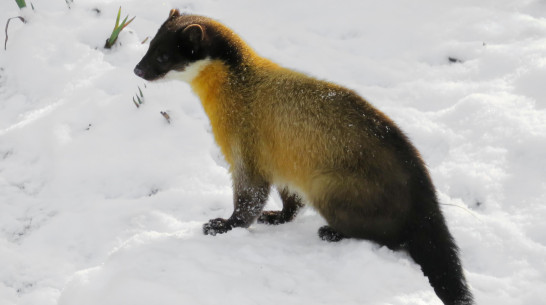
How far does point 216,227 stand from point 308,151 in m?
0.86

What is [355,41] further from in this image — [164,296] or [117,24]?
[164,296]

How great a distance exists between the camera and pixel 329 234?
3877mm

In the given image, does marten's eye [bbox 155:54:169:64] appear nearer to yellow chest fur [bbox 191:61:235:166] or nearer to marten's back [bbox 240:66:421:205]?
yellow chest fur [bbox 191:61:235:166]

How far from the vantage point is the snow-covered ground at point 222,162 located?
3248 millimetres

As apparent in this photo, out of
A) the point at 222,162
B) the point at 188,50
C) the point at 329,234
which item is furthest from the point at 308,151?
the point at 222,162

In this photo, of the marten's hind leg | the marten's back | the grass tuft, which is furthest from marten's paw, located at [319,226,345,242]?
the grass tuft

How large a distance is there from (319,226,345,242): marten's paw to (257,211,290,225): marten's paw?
1.72ft

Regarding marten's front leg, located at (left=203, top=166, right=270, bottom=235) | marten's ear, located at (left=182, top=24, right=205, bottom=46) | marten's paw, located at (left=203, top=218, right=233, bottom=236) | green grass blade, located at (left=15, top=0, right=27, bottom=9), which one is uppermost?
marten's ear, located at (left=182, top=24, right=205, bottom=46)

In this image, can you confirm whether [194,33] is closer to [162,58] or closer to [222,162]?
[162,58]

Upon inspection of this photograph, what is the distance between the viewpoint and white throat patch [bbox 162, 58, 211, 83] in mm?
4227

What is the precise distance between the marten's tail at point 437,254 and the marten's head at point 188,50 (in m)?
1.75

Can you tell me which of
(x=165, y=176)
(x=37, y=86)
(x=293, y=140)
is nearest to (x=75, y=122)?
(x=37, y=86)

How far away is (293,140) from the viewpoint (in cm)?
388

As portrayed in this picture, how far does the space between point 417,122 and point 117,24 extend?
10.5 feet
